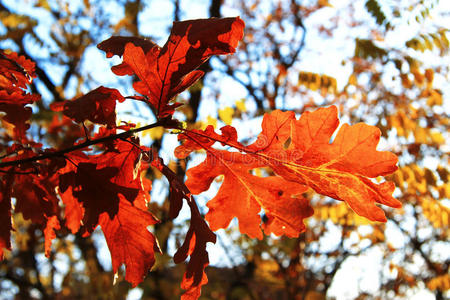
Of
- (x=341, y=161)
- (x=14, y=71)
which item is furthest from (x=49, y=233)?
(x=341, y=161)

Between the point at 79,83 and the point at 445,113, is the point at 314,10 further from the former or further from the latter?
the point at 79,83

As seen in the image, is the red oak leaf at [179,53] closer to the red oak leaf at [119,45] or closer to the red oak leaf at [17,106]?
the red oak leaf at [119,45]

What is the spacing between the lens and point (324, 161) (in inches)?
Result: 35.4

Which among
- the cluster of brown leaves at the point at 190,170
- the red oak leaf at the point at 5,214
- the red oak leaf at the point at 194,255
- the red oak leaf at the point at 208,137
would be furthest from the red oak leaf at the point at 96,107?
the red oak leaf at the point at 5,214

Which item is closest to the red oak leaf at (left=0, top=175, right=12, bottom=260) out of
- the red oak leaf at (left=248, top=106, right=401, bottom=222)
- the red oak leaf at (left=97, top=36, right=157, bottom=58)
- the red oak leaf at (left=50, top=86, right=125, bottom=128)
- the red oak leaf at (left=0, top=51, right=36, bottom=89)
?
the red oak leaf at (left=0, top=51, right=36, bottom=89)

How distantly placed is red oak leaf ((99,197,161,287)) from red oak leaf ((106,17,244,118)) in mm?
302

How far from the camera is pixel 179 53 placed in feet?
2.89

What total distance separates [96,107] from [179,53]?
0.78ft

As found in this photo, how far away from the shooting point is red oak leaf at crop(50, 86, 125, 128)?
2.69 ft

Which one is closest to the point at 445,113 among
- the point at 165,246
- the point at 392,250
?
the point at 392,250

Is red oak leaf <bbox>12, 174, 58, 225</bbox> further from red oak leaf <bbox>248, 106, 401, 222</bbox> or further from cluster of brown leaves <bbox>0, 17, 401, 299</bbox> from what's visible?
red oak leaf <bbox>248, 106, 401, 222</bbox>

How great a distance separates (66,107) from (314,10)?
5.52m

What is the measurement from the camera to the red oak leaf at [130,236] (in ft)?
3.20

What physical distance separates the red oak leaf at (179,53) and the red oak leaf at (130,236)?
30cm
